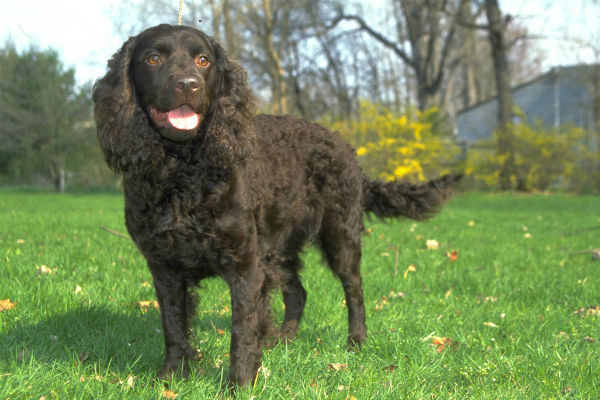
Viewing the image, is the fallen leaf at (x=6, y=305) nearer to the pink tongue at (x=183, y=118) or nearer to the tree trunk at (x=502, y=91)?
the pink tongue at (x=183, y=118)

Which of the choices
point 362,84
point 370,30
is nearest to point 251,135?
point 370,30

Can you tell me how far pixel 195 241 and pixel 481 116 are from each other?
114ft

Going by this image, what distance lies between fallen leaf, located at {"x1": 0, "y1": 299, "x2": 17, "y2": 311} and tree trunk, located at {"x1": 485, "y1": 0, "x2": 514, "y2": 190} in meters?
17.3

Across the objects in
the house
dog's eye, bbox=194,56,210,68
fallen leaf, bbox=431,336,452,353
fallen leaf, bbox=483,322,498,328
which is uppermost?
the house

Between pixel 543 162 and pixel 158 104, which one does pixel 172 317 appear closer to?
pixel 158 104

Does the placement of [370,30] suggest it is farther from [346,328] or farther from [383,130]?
[346,328]

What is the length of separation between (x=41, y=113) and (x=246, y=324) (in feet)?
82.3

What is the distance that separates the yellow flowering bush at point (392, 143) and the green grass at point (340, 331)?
9727 millimetres

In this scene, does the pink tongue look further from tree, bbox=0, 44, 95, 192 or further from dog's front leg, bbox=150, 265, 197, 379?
tree, bbox=0, 44, 95, 192

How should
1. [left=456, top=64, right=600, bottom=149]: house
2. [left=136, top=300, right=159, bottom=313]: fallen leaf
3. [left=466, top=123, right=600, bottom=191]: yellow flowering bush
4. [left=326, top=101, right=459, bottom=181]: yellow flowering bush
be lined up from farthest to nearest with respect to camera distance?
[left=456, top=64, right=600, bottom=149]: house, [left=466, top=123, right=600, bottom=191]: yellow flowering bush, [left=326, top=101, right=459, bottom=181]: yellow flowering bush, [left=136, top=300, right=159, bottom=313]: fallen leaf

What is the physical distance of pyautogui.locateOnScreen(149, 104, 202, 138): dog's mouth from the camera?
97.1 inches

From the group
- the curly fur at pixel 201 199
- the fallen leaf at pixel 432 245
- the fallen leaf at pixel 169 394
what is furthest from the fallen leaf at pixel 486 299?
the fallen leaf at pixel 169 394

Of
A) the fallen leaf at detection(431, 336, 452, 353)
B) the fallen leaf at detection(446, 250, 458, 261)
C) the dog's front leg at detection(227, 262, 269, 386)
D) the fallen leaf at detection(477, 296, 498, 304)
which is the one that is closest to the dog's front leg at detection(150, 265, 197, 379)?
the dog's front leg at detection(227, 262, 269, 386)

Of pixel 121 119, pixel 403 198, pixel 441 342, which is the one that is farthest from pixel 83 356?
pixel 403 198
